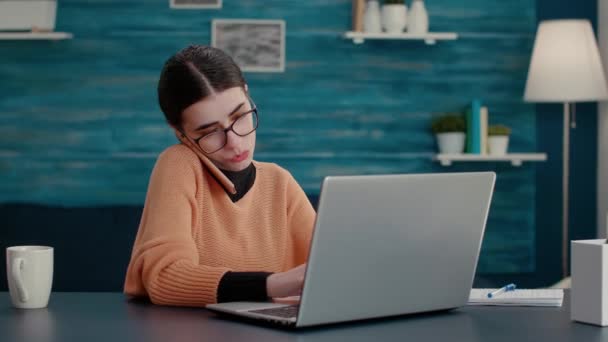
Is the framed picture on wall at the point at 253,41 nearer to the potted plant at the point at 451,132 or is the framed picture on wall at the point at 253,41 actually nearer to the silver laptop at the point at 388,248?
the potted plant at the point at 451,132

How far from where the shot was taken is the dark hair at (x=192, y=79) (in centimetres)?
178

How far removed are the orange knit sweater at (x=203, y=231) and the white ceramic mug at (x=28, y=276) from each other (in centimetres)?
18

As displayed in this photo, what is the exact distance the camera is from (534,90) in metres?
4.05

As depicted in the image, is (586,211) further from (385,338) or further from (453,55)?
(385,338)

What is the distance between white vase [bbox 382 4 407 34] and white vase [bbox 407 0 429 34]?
1.2 inches

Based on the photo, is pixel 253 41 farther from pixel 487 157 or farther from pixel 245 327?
pixel 245 327

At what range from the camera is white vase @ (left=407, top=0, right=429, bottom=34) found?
4.20 meters

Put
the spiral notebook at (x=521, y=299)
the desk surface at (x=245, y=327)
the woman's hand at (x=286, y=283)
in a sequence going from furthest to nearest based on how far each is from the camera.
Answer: the spiral notebook at (x=521, y=299) → the woman's hand at (x=286, y=283) → the desk surface at (x=245, y=327)

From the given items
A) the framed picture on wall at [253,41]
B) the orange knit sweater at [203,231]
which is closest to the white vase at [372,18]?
the framed picture on wall at [253,41]

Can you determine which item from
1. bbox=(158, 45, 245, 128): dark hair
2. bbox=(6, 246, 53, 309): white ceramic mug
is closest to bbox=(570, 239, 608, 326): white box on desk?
bbox=(158, 45, 245, 128): dark hair

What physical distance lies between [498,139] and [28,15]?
2175mm

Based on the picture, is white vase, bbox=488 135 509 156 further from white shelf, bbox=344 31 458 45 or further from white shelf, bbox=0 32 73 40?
white shelf, bbox=0 32 73 40

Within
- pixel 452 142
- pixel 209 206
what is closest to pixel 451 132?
pixel 452 142

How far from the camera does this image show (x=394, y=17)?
164 inches
